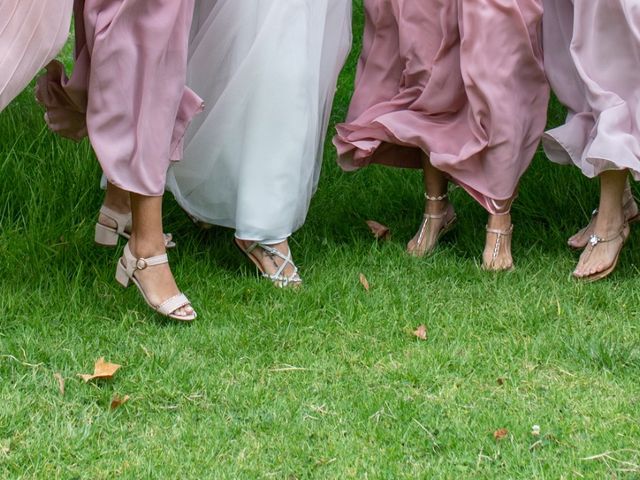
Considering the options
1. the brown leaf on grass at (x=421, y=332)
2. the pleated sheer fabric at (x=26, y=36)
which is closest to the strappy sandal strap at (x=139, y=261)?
the pleated sheer fabric at (x=26, y=36)

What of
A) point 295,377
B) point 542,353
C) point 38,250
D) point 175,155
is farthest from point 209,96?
point 542,353

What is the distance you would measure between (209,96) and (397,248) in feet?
2.94

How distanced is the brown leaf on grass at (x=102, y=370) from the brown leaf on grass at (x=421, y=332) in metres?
0.90

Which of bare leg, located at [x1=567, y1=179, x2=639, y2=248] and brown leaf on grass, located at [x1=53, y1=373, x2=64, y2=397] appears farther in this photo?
bare leg, located at [x1=567, y1=179, x2=639, y2=248]

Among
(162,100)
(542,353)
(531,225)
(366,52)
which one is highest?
(162,100)

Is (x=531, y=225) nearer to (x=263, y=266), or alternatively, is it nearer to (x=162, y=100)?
(x=263, y=266)

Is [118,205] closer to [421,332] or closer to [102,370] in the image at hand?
[102,370]

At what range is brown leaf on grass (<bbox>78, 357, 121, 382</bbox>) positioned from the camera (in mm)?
3082

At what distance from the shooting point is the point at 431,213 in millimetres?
4184

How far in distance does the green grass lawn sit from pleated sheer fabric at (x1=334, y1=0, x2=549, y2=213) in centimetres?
37

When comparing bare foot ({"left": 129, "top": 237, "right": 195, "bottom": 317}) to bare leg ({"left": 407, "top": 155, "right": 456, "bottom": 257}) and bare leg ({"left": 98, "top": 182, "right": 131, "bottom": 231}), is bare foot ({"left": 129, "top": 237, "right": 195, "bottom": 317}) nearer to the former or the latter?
bare leg ({"left": 98, "top": 182, "right": 131, "bottom": 231})

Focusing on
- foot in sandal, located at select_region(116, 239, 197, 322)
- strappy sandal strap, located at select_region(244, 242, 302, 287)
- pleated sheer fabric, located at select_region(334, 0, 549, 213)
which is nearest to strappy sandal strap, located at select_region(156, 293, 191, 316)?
foot in sandal, located at select_region(116, 239, 197, 322)

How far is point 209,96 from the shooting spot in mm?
3842

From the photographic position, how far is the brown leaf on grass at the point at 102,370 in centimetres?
308
